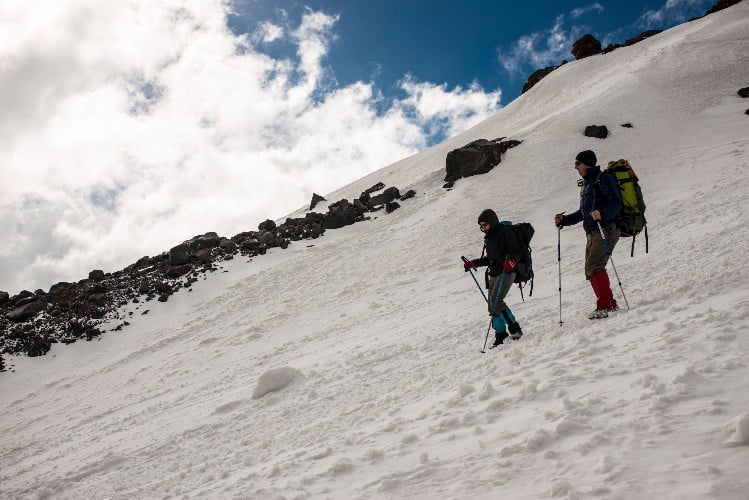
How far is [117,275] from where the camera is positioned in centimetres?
2916

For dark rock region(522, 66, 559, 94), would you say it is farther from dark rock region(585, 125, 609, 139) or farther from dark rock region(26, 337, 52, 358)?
dark rock region(26, 337, 52, 358)

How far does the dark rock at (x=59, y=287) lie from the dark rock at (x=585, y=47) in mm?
71750

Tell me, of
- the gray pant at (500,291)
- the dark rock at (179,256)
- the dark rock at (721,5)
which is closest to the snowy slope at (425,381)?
the gray pant at (500,291)

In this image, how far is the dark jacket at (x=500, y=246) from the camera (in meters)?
6.60

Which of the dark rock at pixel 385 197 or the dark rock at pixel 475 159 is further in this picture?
the dark rock at pixel 385 197

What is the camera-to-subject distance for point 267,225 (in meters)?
33.4

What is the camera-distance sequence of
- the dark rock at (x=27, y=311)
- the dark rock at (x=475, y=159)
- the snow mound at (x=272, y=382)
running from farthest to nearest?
the dark rock at (x=475, y=159) < the dark rock at (x=27, y=311) < the snow mound at (x=272, y=382)

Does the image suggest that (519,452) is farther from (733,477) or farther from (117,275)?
(117,275)

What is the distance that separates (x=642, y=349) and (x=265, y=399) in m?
5.57

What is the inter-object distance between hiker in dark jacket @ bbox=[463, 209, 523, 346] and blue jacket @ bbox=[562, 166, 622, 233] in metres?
Result: 0.93

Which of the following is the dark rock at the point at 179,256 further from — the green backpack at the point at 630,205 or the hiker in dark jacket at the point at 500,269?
the green backpack at the point at 630,205

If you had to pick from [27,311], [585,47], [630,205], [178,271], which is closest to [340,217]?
[178,271]

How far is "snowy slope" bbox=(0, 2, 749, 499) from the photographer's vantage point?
2.90m

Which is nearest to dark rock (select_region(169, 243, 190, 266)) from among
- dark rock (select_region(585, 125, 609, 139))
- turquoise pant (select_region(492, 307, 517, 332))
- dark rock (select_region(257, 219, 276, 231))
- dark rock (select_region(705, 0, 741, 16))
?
dark rock (select_region(257, 219, 276, 231))
